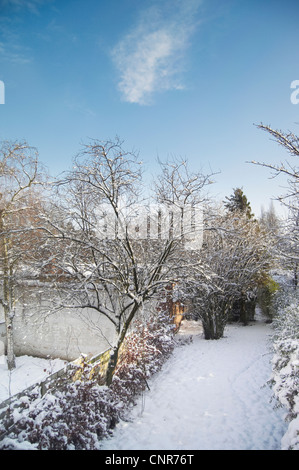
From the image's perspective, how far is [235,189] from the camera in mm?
20281

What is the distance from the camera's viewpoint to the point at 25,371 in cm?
1038

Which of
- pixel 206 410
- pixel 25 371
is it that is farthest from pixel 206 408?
pixel 25 371

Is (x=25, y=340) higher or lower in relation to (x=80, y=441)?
lower

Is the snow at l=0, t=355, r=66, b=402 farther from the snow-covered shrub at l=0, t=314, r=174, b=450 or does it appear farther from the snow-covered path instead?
the snow-covered path

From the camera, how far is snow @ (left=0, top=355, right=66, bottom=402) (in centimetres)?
913

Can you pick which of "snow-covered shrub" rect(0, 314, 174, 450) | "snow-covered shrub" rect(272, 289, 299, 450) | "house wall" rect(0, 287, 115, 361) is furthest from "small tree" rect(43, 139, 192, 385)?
"house wall" rect(0, 287, 115, 361)

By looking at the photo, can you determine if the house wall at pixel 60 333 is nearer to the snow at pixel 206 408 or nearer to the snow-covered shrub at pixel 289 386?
the snow at pixel 206 408

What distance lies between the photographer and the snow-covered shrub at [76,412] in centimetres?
362

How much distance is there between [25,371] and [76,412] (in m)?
7.69

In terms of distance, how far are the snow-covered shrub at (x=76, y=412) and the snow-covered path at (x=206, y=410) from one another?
40 centimetres

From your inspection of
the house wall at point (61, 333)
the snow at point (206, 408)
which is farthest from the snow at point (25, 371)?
the house wall at point (61, 333)

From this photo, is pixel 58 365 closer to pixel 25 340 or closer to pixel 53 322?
pixel 53 322
